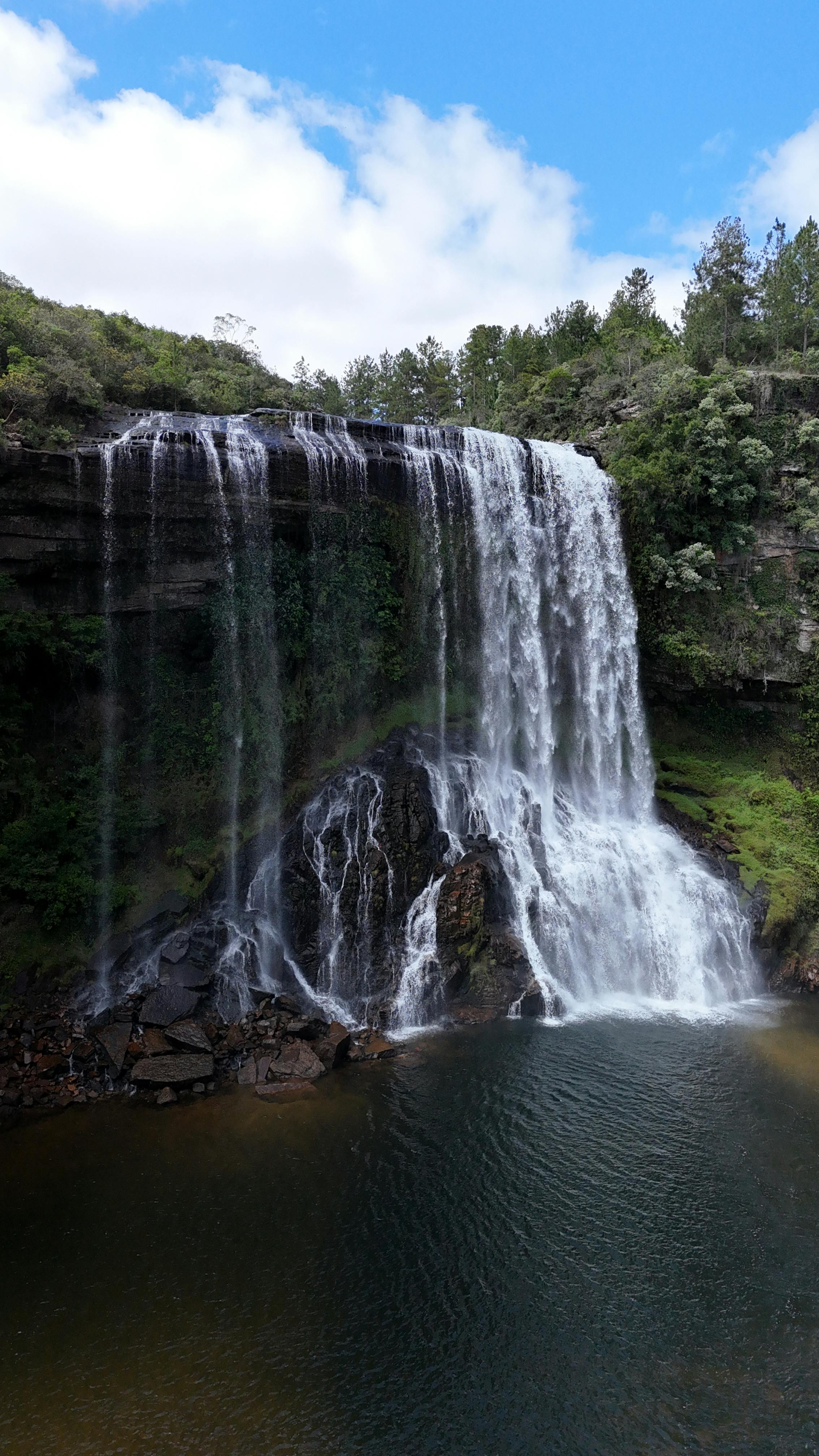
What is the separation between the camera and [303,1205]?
35.9 ft

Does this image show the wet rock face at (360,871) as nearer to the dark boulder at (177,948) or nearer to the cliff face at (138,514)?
the dark boulder at (177,948)

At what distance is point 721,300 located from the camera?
1347 inches

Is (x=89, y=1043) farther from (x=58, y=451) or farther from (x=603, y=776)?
(x=603, y=776)

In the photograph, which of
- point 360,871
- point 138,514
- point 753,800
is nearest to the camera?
point 360,871

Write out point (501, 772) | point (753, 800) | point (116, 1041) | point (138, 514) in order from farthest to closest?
point (753, 800), point (501, 772), point (138, 514), point (116, 1041)

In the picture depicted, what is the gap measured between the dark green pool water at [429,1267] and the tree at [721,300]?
30.5 meters

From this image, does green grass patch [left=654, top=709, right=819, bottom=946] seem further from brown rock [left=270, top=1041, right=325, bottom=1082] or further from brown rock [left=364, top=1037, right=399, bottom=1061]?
brown rock [left=270, top=1041, right=325, bottom=1082]

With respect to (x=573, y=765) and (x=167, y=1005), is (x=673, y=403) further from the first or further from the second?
(x=167, y=1005)

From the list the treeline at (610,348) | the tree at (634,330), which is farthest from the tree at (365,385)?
the tree at (634,330)

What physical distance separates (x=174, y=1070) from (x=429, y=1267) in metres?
6.15

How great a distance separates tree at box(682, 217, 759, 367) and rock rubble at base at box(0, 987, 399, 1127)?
30659 mm

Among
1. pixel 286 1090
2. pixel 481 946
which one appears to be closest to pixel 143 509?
pixel 481 946

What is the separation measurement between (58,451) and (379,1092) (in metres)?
14.9

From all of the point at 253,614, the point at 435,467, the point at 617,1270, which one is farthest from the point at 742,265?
the point at 617,1270
